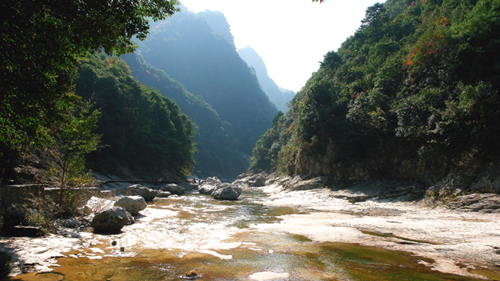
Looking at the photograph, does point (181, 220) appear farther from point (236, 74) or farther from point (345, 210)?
point (236, 74)

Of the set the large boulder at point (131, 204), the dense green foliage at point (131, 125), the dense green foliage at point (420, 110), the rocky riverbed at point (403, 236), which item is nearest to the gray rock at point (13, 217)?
the rocky riverbed at point (403, 236)

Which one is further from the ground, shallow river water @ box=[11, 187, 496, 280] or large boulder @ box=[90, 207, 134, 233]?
large boulder @ box=[90, 207, 134, 233]

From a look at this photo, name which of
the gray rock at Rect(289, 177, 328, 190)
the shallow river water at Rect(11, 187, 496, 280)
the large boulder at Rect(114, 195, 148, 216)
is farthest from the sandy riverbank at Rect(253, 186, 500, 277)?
the gray rock at Rect(289, 177, 328, 190)

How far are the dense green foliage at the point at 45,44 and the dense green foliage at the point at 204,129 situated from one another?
96910 mm

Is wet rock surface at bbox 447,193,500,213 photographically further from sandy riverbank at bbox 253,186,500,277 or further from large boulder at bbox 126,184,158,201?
large boulder at bbox 126,184,158,201

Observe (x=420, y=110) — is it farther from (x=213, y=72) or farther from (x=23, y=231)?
(x=213, y=72)

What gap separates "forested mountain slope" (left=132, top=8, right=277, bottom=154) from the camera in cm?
14150

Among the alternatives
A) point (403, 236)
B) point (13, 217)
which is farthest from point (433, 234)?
point (13, 217)

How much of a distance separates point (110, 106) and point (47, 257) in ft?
120

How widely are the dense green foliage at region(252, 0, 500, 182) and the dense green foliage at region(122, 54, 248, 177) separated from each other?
73.4 m

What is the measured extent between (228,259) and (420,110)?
20.4 meters

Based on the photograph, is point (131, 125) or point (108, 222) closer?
point (108, 222)

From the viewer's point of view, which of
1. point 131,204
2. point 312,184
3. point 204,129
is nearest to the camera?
point 131,204

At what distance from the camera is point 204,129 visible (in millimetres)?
117625
